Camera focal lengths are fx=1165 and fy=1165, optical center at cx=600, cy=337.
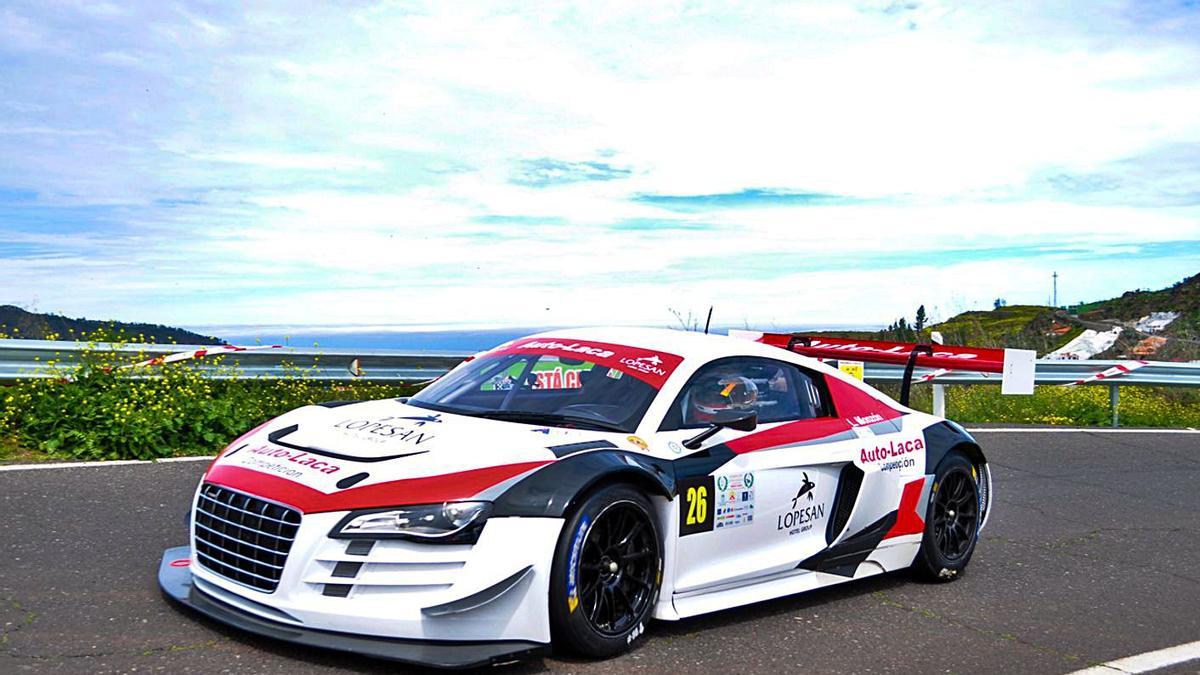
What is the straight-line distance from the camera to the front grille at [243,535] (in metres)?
4.57

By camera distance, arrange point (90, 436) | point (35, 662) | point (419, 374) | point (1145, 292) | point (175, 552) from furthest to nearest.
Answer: point (1145, 292)
point (419, 374)
point (90, 436)
point (175, 552)
point (35, 662)

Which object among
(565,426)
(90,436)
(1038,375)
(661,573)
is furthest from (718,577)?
(1038,375)

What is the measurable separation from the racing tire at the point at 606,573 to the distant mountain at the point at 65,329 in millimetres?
6786

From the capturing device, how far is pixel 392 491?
4551 millimetres

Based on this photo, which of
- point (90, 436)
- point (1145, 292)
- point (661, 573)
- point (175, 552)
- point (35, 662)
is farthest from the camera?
point (1145, 292)

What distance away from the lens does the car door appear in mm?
5363

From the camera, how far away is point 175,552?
566 centimetres

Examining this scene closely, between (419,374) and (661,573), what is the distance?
6.77 m

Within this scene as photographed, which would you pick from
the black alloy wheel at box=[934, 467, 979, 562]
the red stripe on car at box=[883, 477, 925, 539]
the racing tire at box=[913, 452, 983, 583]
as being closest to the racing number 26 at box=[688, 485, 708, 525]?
the red stripe on car at box=[883, 477, 925, 539]

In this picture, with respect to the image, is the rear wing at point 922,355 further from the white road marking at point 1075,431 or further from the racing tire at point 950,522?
the white road marking at point 1075,431

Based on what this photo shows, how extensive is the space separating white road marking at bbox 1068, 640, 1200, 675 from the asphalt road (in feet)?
0.25

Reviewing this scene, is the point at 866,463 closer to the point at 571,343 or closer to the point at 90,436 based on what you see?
the point at 571,343

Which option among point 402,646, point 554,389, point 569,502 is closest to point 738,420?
point 554,389

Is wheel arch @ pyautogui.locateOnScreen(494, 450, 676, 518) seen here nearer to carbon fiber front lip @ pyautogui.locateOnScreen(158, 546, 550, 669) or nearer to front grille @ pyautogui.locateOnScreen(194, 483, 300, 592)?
carbon fiber front lip @ pyautogui.locateOnScreen(158, 546, 550, 669)
